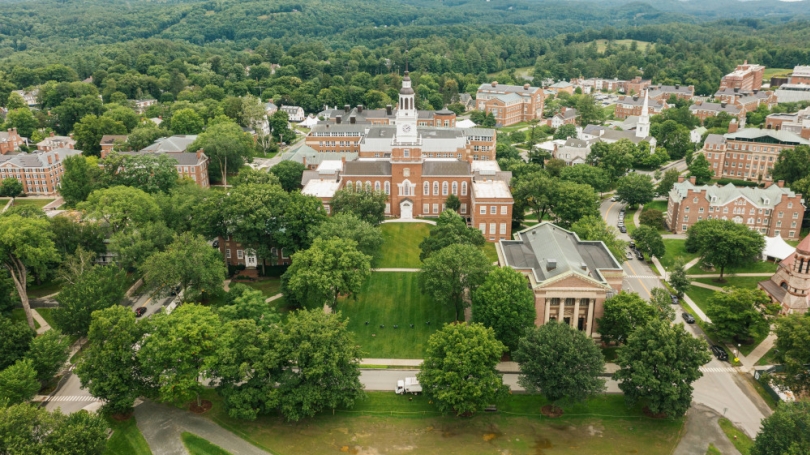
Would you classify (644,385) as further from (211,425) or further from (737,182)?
(737,182)

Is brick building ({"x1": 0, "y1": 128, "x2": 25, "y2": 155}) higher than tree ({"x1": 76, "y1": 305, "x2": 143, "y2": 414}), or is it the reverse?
brick building ({"x1": 0, "y1": 128, "x2": 25, "y2": 155})

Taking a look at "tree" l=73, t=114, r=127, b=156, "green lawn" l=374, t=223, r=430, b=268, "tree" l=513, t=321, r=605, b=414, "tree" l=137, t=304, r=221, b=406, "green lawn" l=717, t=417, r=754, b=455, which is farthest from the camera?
"tree" l=73, t=114, r=127, b=156

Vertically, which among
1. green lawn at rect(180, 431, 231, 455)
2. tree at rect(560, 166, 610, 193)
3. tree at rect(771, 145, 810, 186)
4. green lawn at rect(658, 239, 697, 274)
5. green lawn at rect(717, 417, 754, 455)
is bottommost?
green lawn at rect(180, 431, 231, 455)

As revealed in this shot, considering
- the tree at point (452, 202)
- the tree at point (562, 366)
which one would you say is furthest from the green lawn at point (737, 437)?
the tree at point (452, 202)

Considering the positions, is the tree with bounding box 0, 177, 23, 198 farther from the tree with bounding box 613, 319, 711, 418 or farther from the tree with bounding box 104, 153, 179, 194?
the tree with bounding box 613, 319, 711, 418

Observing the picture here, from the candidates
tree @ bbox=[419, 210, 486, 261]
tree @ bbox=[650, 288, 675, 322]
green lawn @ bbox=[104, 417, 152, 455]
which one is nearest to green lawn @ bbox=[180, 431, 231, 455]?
green lawn @ bbox=[104, 417, 152, 455]
